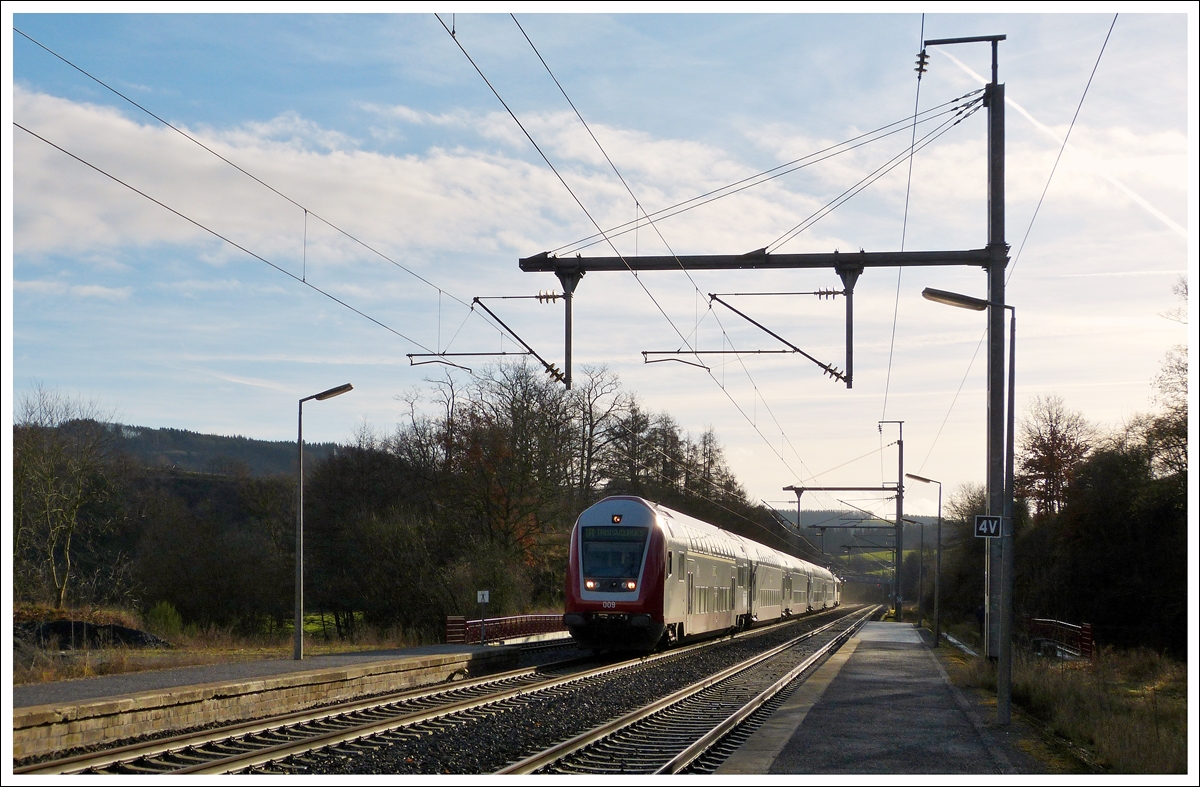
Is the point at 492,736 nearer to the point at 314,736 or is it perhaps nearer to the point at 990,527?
the point at 314,736

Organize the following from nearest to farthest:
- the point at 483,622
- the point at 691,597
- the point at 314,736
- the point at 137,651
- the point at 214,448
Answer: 1. the point at 314,736
2. the point at 483,622
3. the point at 691,597
4. the point at 137,651
5. the point at 214,448

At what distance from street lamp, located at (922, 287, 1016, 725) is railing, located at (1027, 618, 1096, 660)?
14.6 metres

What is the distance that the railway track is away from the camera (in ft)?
32.5

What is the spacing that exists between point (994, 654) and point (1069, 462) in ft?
147

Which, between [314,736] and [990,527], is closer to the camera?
[314,736]

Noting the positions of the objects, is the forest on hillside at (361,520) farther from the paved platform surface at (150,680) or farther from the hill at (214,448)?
the hill at (214,448)

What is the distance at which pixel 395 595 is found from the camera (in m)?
44.0

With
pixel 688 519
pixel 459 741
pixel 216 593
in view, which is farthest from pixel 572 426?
pixel 459 741

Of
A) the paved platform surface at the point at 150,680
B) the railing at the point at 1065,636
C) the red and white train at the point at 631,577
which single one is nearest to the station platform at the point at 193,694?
the paved platform surface at the point at 150,680

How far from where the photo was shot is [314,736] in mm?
11664

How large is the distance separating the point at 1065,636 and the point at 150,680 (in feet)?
83.3

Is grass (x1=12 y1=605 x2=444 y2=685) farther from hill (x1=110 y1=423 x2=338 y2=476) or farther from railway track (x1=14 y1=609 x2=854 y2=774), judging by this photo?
hill (x1=110 y1=423 x2=338 y2=476)

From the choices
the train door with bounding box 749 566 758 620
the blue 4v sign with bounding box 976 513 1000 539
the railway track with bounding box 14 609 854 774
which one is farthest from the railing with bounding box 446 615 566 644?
the blue 4v sign with bounding box 976 513 1000 539

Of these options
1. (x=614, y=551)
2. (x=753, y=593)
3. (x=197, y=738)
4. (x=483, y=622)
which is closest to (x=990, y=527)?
(x=197, y=738)
